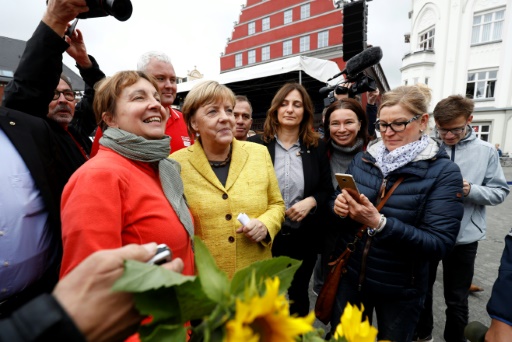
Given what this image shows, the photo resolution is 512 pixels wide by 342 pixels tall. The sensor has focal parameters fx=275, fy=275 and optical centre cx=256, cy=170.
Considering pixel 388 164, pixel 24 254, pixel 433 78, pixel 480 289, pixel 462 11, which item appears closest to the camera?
pixel 24 254

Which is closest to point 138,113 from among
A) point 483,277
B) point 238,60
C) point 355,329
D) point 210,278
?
point 210,278

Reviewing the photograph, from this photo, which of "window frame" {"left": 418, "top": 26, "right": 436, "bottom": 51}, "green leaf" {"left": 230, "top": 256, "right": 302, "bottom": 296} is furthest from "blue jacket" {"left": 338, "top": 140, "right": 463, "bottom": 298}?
"window frame" {"left": 418, "top": 26, "right": 436, "bottom": 51}

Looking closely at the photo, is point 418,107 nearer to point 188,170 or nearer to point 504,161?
point 188,170

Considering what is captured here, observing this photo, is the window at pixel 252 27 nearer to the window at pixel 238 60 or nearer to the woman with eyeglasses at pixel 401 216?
the window at pixel 238 60

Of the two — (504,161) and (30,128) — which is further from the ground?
(30,128)

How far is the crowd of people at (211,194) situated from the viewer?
3.05 feet

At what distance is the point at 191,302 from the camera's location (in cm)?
44

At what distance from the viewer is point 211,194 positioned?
65.2 inches

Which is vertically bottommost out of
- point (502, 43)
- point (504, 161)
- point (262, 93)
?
point (504, 161)

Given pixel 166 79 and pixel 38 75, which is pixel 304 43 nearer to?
pixel 166 79

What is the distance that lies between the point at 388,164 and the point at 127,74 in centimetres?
155

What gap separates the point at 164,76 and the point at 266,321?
253cm

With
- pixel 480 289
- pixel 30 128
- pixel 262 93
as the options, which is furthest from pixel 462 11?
pixel 30 128

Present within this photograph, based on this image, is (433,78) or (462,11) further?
(433,78)
